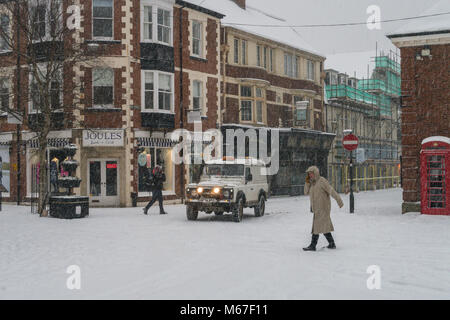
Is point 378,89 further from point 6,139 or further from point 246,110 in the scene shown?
point 6,139

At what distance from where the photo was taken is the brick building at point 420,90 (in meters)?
19.3

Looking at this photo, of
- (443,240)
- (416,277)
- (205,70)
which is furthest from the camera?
(205,70)

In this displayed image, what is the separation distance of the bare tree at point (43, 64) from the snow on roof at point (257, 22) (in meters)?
8.25

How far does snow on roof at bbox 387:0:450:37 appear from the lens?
62.6 feet

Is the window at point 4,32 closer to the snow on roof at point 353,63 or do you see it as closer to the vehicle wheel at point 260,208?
the vehicle wheel at point 260,208

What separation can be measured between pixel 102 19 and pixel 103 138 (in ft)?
18.5

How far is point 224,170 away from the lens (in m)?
18.8

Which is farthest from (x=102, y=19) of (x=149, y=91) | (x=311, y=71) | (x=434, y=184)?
(x=311, y=71)

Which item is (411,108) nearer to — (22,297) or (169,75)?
(169,75)

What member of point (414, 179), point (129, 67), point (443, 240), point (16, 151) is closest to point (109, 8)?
point (129, 67)

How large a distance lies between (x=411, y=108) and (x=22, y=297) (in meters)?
16.1

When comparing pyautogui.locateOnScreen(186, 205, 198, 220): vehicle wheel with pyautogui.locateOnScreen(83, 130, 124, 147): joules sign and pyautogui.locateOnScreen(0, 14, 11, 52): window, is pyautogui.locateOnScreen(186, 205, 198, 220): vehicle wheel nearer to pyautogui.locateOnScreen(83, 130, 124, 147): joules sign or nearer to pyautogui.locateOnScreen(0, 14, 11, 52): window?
pyautogui.locateOnScreen(83, 130, 124, 147): joules sign

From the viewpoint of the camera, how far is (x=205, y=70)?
29.7 metres
